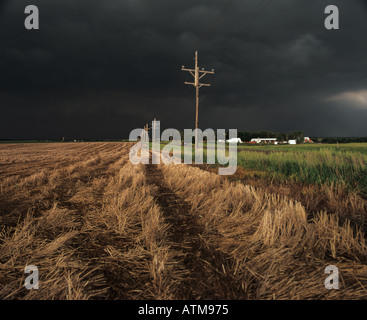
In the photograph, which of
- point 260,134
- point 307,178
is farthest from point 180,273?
point 260,134

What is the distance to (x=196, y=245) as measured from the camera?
97.0 inches

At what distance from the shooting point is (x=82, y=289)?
1.53m

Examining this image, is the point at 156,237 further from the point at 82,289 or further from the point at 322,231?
the point at 322,231

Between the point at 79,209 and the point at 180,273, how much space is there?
293 cm

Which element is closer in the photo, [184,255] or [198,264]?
[198,264]

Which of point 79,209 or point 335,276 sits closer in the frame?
point 335,276

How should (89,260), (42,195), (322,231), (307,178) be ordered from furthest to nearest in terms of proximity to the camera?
(307,178)
(42,195)
(322,231)
(89,260)

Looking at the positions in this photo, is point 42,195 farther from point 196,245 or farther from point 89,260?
point 196,245

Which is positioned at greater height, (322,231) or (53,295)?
(322,231)
